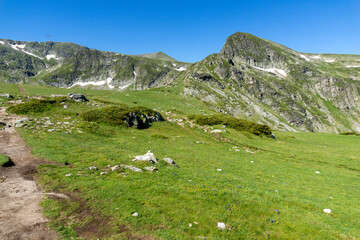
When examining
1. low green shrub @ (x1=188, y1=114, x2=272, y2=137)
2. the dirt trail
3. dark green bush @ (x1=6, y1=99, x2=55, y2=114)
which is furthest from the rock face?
the dirt trail

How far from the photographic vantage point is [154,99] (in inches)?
3034

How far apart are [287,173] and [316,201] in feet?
25.0

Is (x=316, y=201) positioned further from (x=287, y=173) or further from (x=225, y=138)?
(x=225, y=138)

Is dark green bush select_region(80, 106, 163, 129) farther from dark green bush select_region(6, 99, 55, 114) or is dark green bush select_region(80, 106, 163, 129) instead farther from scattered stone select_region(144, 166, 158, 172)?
scattered stone select_region(144, 166, 158, 172)

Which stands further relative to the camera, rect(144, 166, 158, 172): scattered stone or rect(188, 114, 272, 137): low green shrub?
rect(188, 114, 272, 137): low green shrub

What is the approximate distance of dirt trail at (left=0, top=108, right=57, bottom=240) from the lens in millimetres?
7022

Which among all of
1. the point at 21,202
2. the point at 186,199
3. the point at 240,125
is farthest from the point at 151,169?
the point at 240,125

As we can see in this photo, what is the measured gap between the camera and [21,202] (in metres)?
9.00

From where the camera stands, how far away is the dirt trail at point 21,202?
7022mm

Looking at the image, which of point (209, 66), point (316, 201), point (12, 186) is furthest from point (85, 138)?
point (209, 66)

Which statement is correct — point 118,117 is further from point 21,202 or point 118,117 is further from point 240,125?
point 240,125

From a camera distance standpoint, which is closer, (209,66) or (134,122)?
(134,122)

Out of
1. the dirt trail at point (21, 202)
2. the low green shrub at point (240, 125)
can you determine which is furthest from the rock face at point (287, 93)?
the dirt trail at point (21, 202)

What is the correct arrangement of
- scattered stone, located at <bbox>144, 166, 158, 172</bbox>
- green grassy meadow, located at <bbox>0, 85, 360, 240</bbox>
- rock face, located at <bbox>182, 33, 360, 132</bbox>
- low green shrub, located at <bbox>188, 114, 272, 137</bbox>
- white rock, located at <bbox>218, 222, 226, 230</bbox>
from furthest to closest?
rock face, located at <bbox>182, 33, 360, 132</bbox>, low green shrub, located at <bbox>188, 114, 272, 137</bbox>, scattered stone, located at <bbox>144, 166, 158, 172</bbox>, white rock, located at <bbox>218, 222, 226, 230</bbox>, green grassy meadow, located at <bbox>0, 85, 360, 240</bbox>
